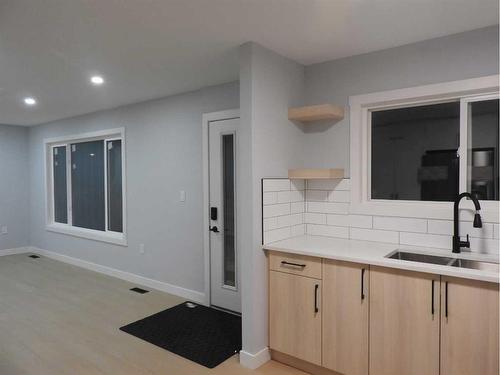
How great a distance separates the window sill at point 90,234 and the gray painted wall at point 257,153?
9.27ft

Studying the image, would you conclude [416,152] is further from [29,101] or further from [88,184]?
[88,184]

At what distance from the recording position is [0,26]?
2.36 m

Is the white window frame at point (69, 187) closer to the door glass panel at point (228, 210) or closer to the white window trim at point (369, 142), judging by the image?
the door glass panel at point (228, 210)

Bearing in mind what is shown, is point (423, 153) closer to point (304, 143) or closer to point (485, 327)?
point (304, 143)

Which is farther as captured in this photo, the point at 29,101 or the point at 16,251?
the point at 16,251

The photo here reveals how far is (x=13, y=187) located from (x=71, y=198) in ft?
4.41

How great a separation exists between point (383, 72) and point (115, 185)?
4.07 m

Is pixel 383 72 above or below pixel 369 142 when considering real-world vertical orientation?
above

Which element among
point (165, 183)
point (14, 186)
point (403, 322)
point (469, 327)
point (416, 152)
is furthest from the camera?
point (14, 186)

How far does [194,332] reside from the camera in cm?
336

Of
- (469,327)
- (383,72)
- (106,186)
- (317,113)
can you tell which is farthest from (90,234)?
(469,327)

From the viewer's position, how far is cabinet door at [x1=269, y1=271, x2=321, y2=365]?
2.60 m

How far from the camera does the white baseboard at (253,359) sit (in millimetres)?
2742

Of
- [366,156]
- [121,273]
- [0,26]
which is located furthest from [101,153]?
[366,156]
